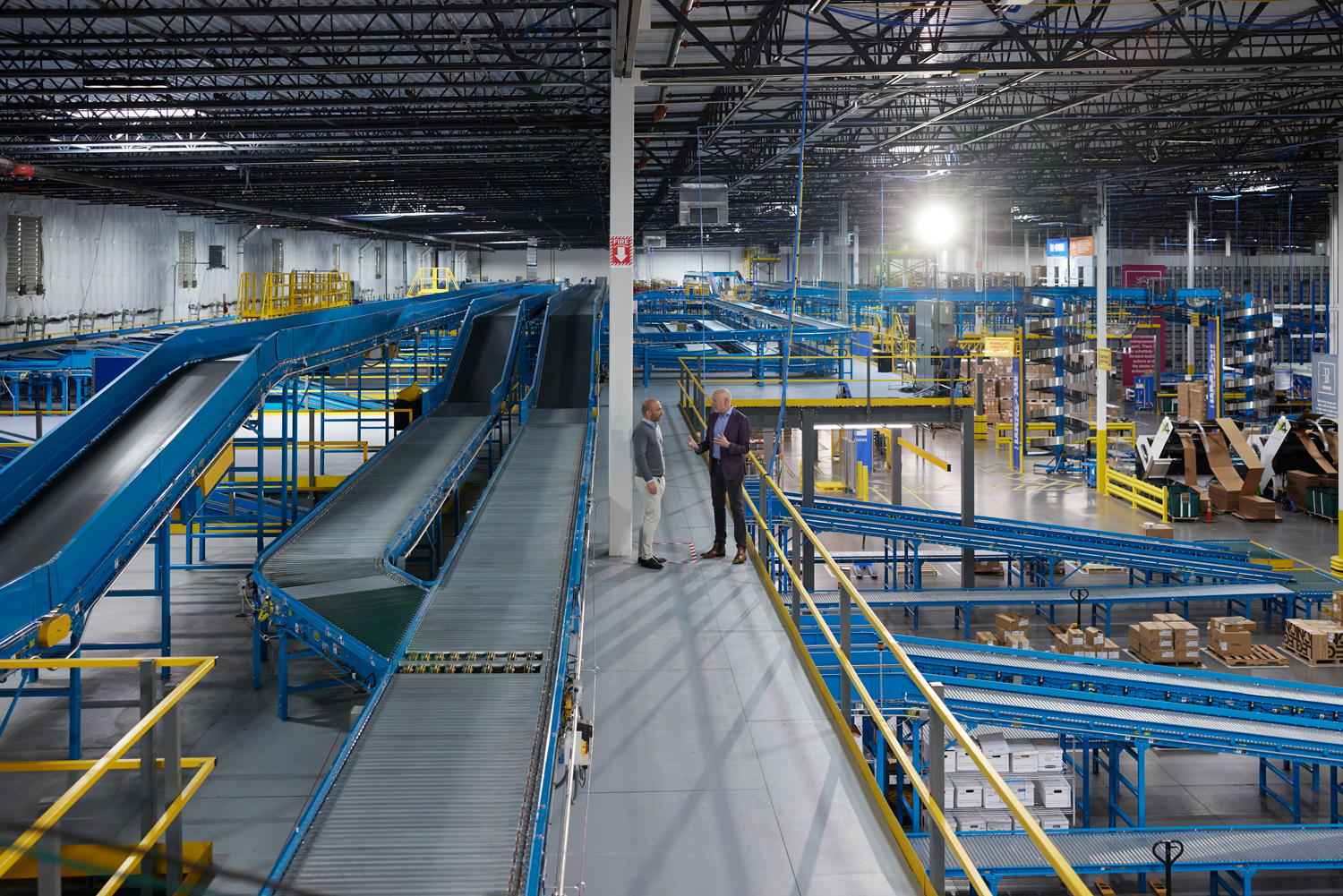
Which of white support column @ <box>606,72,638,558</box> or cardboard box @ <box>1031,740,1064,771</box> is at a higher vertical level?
white support column @ <box>606,72,638,558</box>

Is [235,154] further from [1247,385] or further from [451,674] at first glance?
[1247,385]

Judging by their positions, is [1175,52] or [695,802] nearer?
[695,802]

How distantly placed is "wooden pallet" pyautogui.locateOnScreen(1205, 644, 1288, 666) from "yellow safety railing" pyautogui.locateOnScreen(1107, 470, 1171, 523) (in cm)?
709

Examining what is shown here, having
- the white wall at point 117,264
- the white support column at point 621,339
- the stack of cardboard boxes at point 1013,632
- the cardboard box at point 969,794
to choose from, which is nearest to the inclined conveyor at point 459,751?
the white support column at point 621,339

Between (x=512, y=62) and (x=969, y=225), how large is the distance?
36.0 meters

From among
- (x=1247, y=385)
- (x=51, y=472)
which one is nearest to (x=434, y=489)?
(x=51, y=472)

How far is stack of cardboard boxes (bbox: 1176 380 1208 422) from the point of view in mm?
27922

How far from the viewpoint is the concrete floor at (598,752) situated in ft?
15.1

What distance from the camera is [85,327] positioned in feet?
87.6

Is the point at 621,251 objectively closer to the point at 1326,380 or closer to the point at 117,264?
the point at 1326,380

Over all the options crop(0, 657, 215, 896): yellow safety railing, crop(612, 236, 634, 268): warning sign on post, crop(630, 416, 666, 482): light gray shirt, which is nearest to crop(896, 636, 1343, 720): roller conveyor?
crop(630, 416, 666, 482): light gray shirt

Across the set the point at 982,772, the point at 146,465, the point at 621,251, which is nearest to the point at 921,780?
the point at 982,772

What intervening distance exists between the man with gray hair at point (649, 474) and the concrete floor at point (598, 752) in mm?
311

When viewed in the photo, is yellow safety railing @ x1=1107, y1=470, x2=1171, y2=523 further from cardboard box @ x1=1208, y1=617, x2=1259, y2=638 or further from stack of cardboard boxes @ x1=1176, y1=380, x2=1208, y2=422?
cardboard box @ x1=1208, y1=617, x2=1259, y2=638
